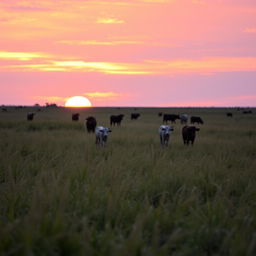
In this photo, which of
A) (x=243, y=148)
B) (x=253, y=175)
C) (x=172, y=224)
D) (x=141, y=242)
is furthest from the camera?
(x=243, y=148)

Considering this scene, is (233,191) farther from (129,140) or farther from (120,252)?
(129,140)

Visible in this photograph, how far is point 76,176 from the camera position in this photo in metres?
6.85

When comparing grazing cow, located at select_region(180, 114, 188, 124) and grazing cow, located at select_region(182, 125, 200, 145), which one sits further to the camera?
grazing cow, located at select_region(180, 114, 188, 124)

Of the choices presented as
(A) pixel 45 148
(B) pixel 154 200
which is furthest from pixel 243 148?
(B) pixel 154 200

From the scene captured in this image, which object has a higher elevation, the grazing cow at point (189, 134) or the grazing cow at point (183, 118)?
the grazing cow at point (183, 118)

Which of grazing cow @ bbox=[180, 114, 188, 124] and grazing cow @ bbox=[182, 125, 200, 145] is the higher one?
grazing cow @ bbox=[180, 114, 188, 124]

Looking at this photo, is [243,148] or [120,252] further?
[243,148]

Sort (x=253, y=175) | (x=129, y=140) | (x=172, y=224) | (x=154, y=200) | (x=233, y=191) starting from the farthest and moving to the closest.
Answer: (x=129, y=140)
(x=253, y=175)
(x=233, y=191)
(x=154, y=200)
(x=172, y=224)

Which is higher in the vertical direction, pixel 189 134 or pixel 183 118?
pixel 183 118

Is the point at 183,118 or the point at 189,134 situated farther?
the point at 183,118

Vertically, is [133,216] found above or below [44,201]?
below

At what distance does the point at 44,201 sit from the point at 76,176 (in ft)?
8.94

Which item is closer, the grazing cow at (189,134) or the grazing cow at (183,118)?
the grazing cow at (189,134)

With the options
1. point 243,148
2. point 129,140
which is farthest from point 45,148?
point 243,148
